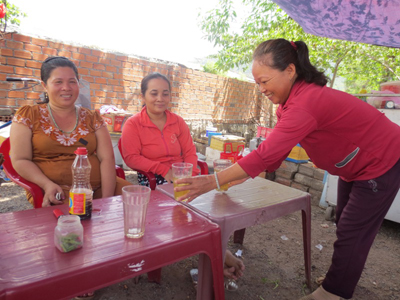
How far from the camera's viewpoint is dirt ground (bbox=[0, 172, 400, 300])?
2.13 metres

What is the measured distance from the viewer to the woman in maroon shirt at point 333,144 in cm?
160

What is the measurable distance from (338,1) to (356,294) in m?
2.55

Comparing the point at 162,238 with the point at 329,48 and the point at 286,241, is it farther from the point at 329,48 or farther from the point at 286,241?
the point at 329,48

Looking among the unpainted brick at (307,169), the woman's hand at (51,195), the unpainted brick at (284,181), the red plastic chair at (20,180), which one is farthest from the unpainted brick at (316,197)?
the red plastic chair at (20,180)

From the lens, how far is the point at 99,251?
1080 millimetres

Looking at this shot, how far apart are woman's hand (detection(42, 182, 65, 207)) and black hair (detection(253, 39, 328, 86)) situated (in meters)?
1.56

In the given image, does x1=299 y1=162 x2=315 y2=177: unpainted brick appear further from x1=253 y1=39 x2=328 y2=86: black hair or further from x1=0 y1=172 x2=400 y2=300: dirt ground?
x1=253 y1=39 x2=328 y2=86: black hair

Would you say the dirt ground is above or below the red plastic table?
below

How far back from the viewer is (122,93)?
18.2ft

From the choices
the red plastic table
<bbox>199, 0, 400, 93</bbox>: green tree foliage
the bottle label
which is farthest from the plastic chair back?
<bbox>199, 0, 400, 93</bbox>: green tree foliage

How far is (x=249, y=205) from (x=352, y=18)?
2.22m

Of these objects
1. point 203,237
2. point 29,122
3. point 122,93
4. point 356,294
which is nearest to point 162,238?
point 203,237

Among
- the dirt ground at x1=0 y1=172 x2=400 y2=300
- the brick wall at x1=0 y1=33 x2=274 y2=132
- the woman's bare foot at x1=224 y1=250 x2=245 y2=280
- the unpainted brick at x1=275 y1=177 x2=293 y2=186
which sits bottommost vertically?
the dirt ground at x1=0 y1=172 x2=400 y2=300

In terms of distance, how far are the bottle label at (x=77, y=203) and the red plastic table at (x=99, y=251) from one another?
0.06 metres
